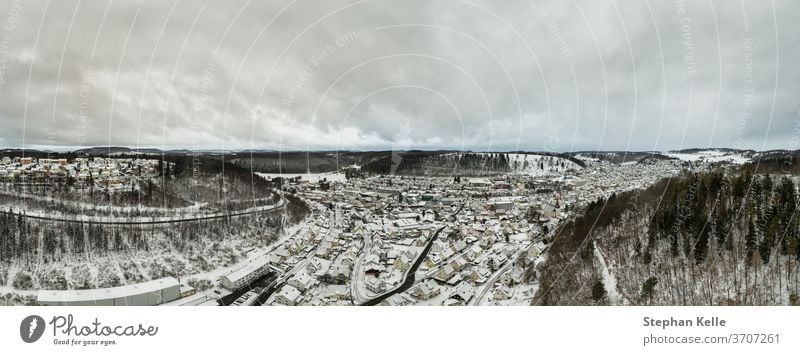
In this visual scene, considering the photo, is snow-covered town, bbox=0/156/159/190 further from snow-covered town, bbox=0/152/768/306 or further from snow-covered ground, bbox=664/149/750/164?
snow-covered ground, bbox=664/149/750/164

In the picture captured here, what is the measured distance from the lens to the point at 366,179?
14.1 feet

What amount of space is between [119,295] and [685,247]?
5123 mm

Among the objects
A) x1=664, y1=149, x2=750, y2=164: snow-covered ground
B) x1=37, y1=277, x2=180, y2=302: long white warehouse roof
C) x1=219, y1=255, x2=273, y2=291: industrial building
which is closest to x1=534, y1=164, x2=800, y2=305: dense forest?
x1=664, y1=149, x2=750, y2=164: snow-covered ground

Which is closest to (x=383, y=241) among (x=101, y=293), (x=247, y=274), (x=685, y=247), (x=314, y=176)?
(x=314, y=176)

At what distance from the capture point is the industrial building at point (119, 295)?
232 cm

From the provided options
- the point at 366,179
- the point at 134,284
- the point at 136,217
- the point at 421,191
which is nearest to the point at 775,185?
the point at 421,191

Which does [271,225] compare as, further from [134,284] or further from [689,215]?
[689,215]

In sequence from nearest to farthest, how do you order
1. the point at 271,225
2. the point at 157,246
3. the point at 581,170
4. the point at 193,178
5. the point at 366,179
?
the point at 157,246 < the point at 271,225 < the point at 193,178 < the point at 366,179 < the point at 581,170

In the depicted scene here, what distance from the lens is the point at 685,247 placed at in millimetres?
2992

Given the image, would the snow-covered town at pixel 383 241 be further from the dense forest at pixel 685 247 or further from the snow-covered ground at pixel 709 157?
the dense forest at pixel 685 247

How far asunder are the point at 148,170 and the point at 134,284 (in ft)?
7.75

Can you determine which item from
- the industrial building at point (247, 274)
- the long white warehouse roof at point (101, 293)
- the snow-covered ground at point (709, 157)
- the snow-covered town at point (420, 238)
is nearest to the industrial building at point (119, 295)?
the long white warehouse roof at point (101, 293)

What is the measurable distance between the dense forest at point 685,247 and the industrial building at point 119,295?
3.23m

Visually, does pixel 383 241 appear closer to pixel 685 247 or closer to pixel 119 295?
pixel 119 295
